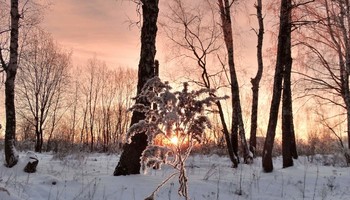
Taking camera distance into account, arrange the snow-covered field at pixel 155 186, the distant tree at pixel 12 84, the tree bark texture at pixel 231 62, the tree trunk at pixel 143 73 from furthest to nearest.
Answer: the tree bark texture at pixel 231 62 → the distant tree at pixel 12 84 → the tree trunk at pixel 143 73 → the snow-covered field at pixel 155 186

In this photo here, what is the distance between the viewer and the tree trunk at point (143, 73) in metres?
8.24

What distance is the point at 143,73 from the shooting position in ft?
28.1

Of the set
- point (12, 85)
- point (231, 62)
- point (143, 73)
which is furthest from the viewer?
point (231, 62)

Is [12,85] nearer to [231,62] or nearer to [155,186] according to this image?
[155,186]

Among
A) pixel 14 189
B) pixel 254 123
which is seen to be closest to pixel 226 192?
pixel 14 189

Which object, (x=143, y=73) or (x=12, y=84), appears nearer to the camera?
(x=143, y=73)

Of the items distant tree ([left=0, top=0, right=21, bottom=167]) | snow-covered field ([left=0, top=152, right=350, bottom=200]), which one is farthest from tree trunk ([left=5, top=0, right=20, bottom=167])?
snow-covered field ([left=0, top=152, right=350, bottom=200])

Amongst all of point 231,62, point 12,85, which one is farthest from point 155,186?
point 231,62

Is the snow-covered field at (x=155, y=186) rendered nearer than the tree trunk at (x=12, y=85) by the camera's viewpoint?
Yes

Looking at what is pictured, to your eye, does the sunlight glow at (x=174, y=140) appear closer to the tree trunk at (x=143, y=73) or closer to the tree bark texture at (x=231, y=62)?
the tree trunk at (x=143, y=73)

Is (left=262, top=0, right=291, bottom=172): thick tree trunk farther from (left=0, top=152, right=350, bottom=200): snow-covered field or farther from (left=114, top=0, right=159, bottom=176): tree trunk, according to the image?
(left=114, top=0, right=159, bottom=176): tree trunk

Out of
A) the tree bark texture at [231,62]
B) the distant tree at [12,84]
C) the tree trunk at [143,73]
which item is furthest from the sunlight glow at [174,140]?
the tree bark texture at [231,62]

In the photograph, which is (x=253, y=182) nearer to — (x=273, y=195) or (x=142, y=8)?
(x=273, y=195)

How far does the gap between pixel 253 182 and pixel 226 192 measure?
61.0 inches
